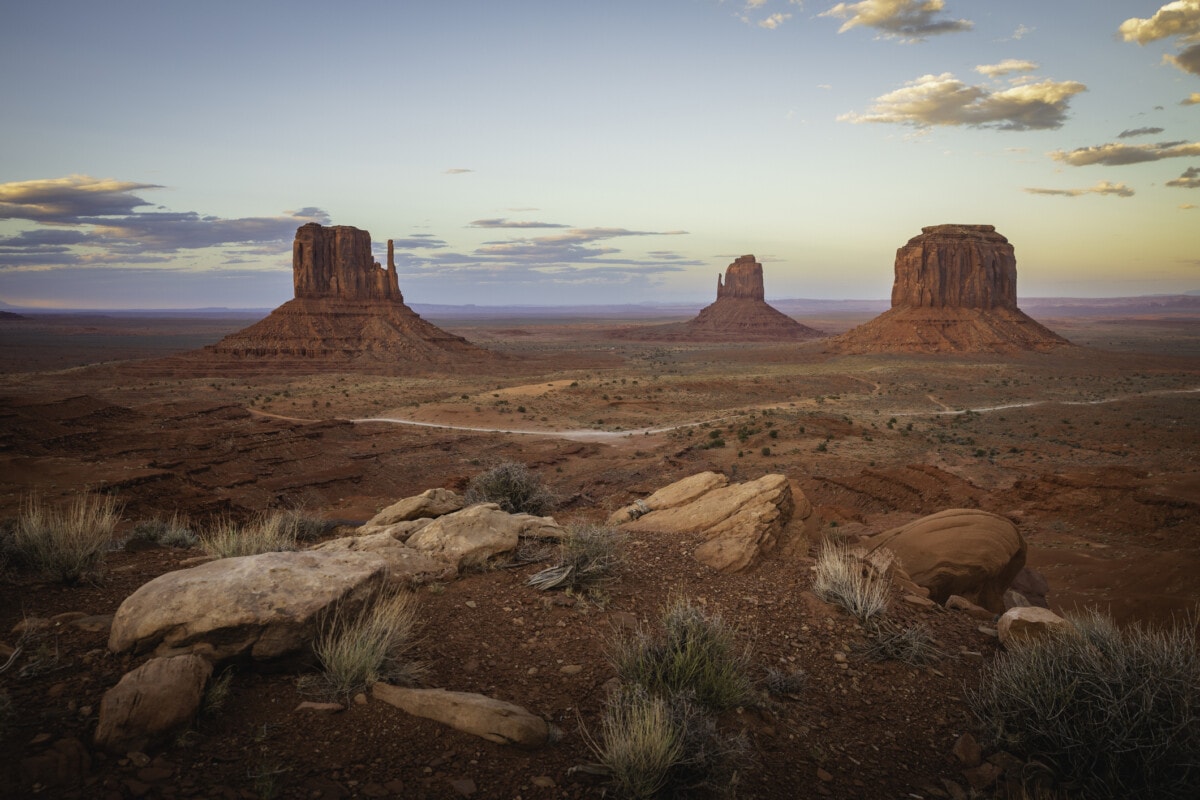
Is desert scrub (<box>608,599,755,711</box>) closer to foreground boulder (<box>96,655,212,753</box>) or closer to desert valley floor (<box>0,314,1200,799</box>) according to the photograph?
desert valley floor (<box>0,314,1200,799</box>)

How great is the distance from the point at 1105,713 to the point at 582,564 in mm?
4907

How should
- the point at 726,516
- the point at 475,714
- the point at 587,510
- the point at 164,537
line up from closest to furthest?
1. the point at 475,714
2. the point at 164,537
3. the point at 726,516
4. the point at 587,510

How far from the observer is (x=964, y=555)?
9734mm

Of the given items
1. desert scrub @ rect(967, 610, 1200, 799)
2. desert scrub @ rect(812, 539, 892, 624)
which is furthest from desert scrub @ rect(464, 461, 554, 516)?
desert scrub @ rect(967, 610, 1200, 799)

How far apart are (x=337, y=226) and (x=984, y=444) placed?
82.1 metres

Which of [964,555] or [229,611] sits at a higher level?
[229,611]

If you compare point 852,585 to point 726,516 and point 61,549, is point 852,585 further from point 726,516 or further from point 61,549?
point 61,549

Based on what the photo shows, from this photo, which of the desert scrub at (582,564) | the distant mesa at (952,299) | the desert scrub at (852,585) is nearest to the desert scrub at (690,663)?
the desert scrub at (582,564)

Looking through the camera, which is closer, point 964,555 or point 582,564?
point 582,564

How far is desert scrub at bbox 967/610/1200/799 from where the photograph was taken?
14.9 ft

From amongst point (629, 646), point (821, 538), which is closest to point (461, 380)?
point (821, 538)

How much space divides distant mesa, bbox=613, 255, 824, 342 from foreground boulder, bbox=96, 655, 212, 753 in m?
126

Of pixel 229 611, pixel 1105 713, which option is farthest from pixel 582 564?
pixel 1105 713

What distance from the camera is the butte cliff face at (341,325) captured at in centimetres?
7544
